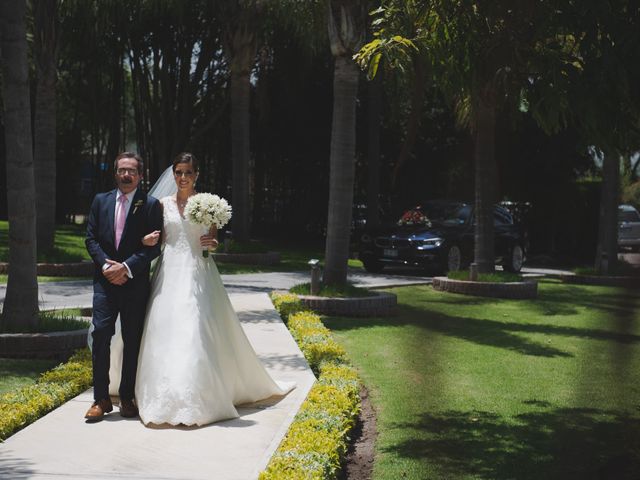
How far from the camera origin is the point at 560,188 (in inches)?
1065

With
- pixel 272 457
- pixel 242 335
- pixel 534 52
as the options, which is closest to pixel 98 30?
pixel 242 335

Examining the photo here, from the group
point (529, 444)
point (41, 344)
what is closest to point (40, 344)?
point (41, 344)

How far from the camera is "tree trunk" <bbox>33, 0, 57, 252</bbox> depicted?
52.2ft

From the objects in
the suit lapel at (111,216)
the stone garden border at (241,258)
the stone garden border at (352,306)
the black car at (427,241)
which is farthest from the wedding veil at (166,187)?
the stone garden border at (241,258)

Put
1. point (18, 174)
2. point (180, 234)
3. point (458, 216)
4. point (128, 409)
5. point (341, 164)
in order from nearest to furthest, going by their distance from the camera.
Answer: point (128, 409) < point (180, 234) < point (18, 174) < point (341, 164) < point (458, 216)

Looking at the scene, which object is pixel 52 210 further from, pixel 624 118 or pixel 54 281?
pixel 624 118

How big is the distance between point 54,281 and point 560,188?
16743mm

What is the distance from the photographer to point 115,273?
20.5 ft

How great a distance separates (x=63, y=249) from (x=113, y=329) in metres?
12.8

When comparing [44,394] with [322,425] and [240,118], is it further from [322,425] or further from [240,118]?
[240,118]

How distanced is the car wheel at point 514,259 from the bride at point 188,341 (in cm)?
1547

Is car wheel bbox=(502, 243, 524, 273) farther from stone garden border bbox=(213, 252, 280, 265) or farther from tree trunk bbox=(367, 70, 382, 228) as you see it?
stone garden border bbox=(213, 252, 280, 265)

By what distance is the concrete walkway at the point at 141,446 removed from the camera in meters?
5.09

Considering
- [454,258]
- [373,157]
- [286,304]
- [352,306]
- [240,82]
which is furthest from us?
[373,157]
